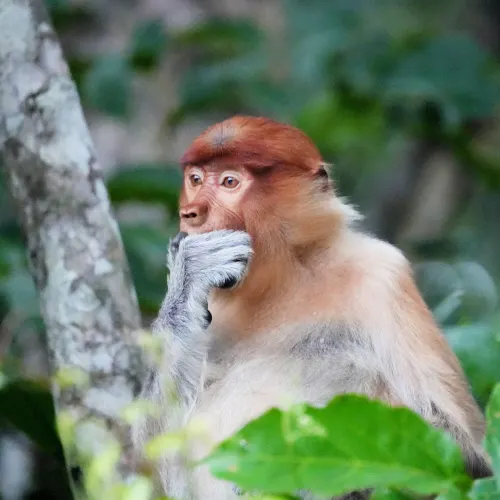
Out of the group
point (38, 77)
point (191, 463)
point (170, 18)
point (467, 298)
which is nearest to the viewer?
point (191, 463)

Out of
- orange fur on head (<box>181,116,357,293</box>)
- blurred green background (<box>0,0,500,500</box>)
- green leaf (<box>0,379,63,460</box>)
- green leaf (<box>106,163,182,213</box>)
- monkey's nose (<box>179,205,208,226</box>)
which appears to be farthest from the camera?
green leaf (<box>106,163,182,213</box>)

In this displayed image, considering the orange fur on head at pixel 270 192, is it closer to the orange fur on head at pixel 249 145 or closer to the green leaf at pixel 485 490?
the orange fur on head at pixel 249 145

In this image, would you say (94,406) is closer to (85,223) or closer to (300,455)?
(85,223)

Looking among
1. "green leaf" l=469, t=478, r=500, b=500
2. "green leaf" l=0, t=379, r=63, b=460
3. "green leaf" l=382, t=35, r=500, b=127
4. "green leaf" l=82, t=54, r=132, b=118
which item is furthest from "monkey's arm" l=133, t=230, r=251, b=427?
"green leaf" l=382, t=35, r=500, b=127

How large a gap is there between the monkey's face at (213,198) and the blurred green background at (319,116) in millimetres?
916

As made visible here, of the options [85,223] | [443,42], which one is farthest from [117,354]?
[443,42]

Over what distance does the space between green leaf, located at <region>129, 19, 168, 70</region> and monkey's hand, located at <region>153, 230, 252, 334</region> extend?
Answer: 2221 millimetres

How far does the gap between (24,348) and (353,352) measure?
2551 millimetres

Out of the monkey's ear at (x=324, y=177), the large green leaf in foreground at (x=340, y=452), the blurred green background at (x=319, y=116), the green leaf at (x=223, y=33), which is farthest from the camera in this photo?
the green leaf at (x=223, y=33)

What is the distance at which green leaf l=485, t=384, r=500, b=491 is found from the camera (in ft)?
5.36

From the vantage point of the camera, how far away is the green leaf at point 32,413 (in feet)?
10.8

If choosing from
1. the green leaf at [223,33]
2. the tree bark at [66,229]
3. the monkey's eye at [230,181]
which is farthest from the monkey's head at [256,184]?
the green leaf at [223,33]

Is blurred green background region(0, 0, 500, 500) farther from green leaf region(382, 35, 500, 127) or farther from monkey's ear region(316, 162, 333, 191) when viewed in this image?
monkey's ear region(316, 162, 333, 191)

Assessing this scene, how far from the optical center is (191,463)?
160 cm
